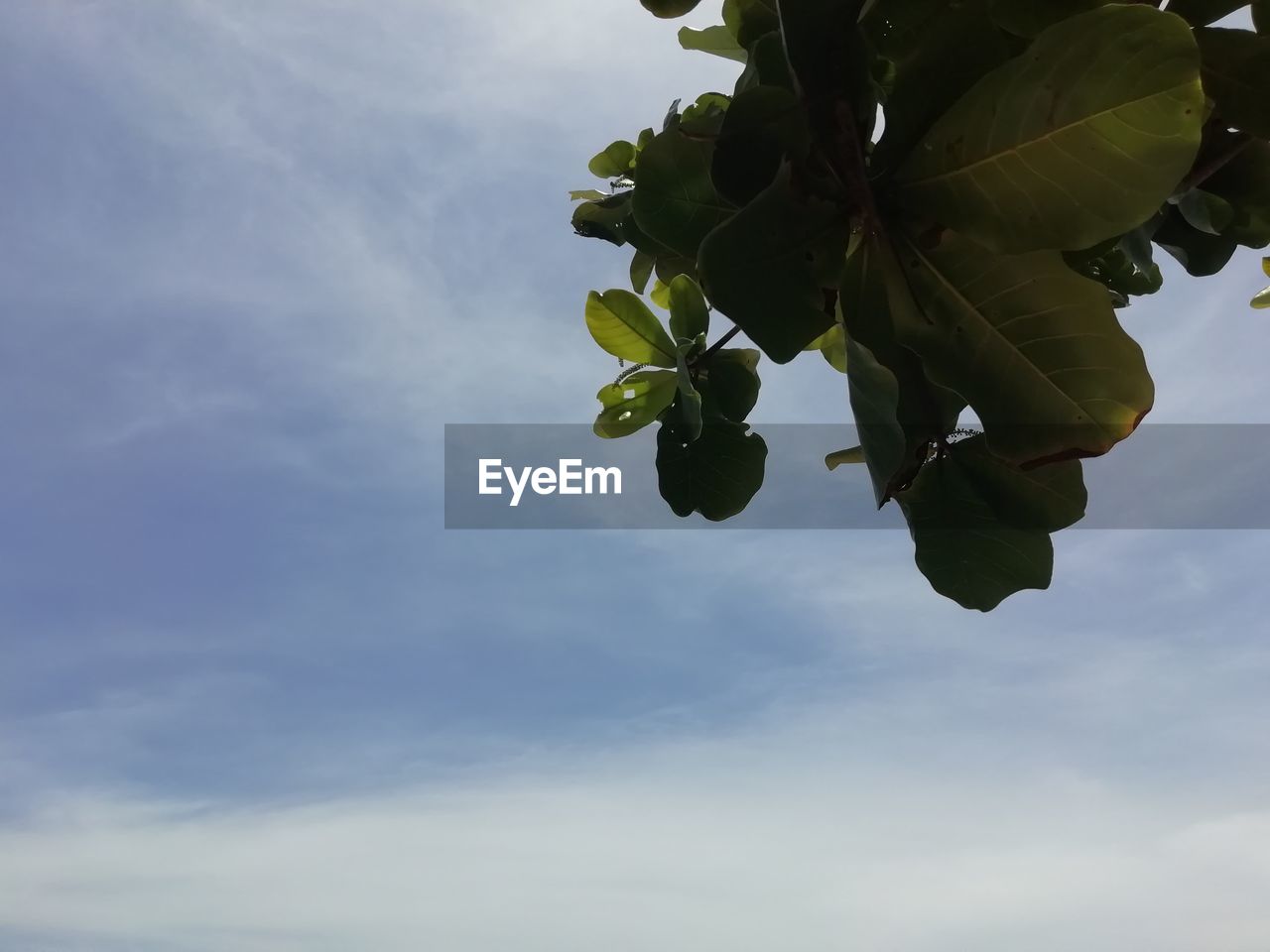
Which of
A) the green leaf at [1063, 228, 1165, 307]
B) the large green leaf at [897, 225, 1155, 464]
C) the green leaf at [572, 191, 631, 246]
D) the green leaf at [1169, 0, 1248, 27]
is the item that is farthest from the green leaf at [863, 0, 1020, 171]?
the green leaf at [572, 191, 631, 246]

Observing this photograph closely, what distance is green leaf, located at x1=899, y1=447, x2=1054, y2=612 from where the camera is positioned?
138 centimetres

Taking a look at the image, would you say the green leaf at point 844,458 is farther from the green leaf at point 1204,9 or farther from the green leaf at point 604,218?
the green leaf at point 1204,9

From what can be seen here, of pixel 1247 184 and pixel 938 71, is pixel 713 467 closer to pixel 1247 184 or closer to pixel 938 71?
pixel 938 71

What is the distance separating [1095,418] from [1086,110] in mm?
321

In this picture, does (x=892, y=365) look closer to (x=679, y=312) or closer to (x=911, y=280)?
(x=911, y=280)

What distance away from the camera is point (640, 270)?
6.49 feet

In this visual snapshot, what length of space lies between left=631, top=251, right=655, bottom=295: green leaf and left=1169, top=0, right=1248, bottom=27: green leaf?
1.04 m

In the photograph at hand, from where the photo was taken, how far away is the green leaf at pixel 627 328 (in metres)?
1.62

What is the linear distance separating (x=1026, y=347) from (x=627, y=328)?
0.75m

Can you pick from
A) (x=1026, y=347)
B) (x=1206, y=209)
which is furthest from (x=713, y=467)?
(x=1206, y=209)

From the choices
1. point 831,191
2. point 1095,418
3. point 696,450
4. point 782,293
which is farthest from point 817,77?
point 696,450

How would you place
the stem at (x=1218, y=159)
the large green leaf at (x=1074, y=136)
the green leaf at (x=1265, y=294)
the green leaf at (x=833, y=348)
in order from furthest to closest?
the green leaf at (x=1265, y=294) < the green leaf at (x=833, y=348) < the stem at (x=1218, y=159) < the large green leaf at (x=1074, y=136)

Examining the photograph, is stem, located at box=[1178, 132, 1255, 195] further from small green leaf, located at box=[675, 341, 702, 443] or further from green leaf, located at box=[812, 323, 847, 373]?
small green leaf, located at box=[675, 341, 702, 443]

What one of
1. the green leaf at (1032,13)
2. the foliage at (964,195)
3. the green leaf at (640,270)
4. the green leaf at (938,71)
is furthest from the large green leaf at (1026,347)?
the green leaf at (640,270)
